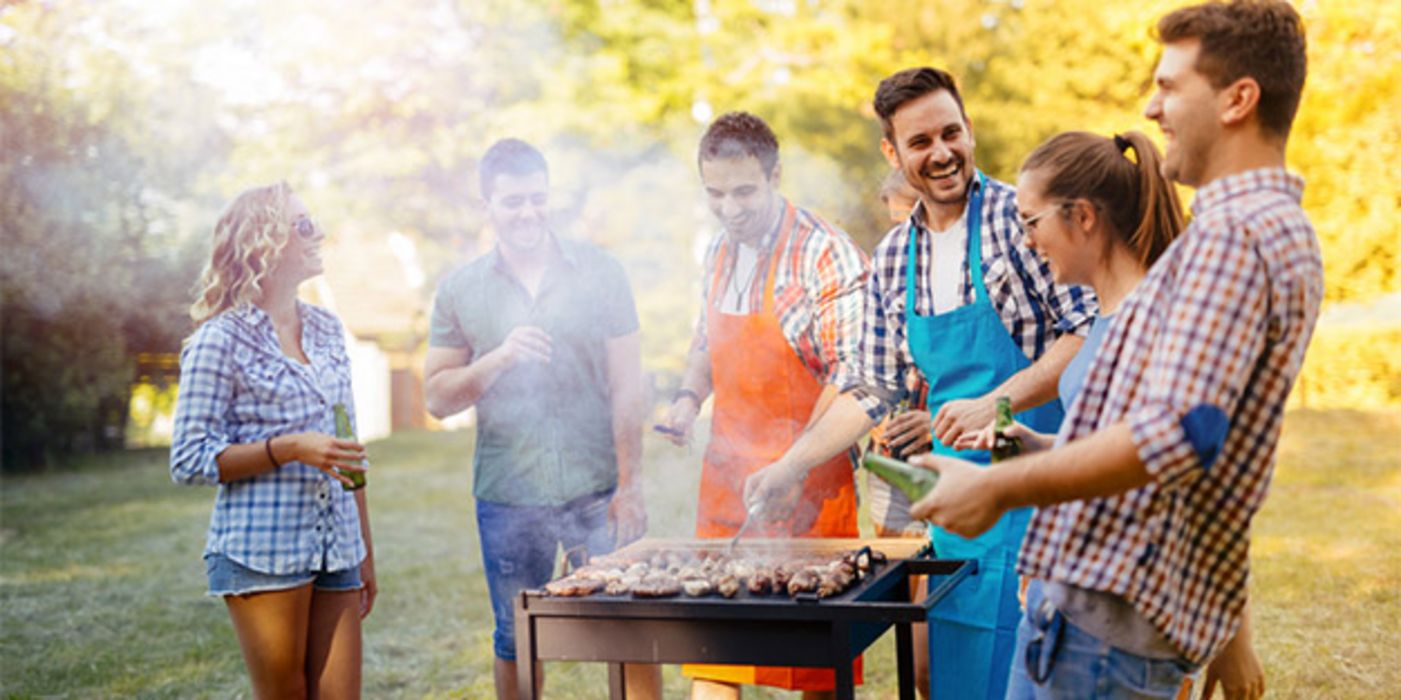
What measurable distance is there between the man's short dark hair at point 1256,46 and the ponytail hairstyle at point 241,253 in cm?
232

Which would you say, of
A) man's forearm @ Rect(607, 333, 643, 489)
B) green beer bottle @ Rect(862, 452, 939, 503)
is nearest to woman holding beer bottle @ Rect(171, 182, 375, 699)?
man's forearm @ Rect(607, 333, 643, 489)

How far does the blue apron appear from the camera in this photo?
283 cm

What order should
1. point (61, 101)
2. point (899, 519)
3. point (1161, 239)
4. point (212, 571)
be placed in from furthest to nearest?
point (61, 101) < point (899, 519) < point (212, 571) < point (1161, 239)

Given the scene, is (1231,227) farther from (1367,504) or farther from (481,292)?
(1367,504)

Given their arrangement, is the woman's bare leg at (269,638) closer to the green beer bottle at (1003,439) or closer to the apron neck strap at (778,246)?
the apron neck strap at (778,246)

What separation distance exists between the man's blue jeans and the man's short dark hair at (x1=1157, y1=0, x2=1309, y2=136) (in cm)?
81

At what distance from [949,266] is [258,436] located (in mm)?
1858

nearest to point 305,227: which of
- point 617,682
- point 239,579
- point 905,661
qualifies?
point 239,579

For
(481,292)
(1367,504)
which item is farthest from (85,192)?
(1367,504)

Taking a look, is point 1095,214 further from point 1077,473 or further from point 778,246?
point 778,246

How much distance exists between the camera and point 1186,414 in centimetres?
161

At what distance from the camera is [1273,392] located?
1700 millimetres

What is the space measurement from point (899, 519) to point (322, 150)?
1421cm

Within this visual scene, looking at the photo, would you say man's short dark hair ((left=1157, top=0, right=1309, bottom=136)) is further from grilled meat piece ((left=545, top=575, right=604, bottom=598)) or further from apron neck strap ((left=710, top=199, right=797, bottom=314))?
apron neck strap ((left=710, top=199, right=797, bottom=314))
